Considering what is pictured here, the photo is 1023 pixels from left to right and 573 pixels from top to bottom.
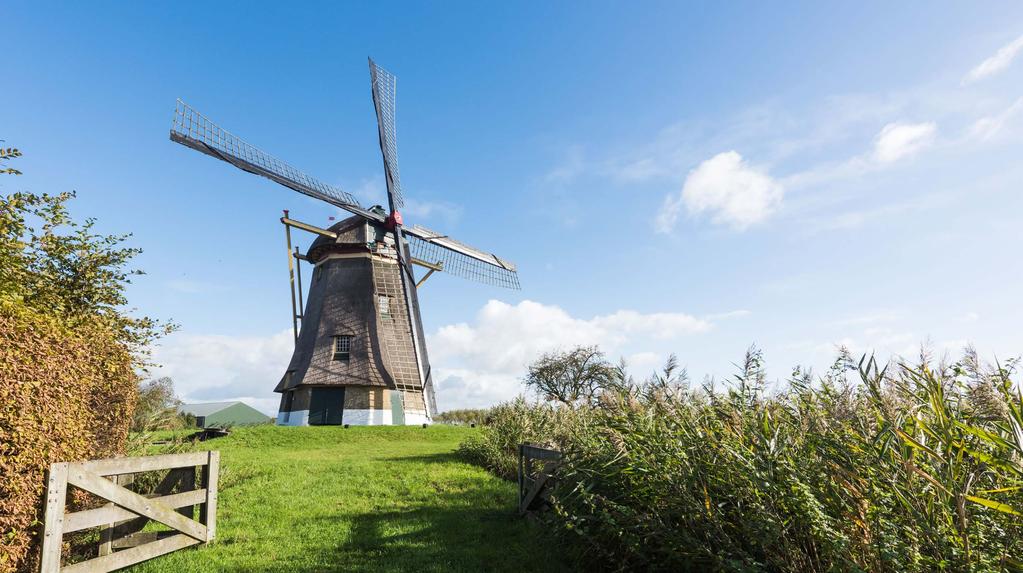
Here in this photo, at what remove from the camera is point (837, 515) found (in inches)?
142

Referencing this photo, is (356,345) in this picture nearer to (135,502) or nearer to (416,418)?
(416,418)

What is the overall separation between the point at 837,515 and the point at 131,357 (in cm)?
971

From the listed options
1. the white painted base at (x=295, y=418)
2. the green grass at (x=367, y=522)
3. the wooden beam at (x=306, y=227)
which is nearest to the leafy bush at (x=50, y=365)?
the green grass at (x=367, y=522)

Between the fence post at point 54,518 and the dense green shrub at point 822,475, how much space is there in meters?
5.54

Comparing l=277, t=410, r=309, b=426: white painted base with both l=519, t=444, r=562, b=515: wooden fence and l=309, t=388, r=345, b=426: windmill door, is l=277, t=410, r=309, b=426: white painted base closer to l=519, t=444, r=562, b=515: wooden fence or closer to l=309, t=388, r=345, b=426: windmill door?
l=309, t=388, r=345, b=426: windmill door

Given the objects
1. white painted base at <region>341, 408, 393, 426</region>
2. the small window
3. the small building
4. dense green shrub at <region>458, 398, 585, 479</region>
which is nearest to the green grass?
dense green shrub at <region>458, 398, 585, 479</region>

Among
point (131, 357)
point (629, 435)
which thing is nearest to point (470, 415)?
point (131, 357)

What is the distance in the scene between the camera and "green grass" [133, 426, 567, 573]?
692cm

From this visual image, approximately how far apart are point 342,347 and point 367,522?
932 inches

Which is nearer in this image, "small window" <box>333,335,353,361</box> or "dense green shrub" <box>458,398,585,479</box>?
"dense green shrub" <box>458,398,585,479</box>

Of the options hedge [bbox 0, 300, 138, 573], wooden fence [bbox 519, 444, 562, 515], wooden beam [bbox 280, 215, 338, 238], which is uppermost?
wooden beam [bbox 280, 215, 338, 238]

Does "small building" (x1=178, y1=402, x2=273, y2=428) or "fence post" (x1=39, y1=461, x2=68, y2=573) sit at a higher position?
"fence post" (x1=39, y1=461, x2=68, y2=573)

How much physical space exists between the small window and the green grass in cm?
1562

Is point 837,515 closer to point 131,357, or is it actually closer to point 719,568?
point 719,568
